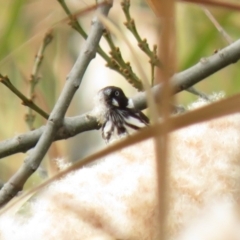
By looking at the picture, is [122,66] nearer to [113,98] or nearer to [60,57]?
[113,98]

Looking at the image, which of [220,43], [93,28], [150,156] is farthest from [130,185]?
[220,43]

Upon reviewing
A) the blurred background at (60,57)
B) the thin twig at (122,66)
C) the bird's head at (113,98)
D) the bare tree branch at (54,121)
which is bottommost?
the bare tree branch at (54,121)

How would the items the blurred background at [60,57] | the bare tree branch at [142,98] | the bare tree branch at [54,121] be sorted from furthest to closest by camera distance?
1. the blurred background at [60,57]
2. the bare tree branch at [142,98]
3. the bare tree branch at [54,121]

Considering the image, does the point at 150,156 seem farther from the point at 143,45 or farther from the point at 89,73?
the point at 89,73

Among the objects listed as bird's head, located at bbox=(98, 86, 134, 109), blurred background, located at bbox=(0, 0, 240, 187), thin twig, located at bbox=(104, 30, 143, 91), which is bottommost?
bird's head, located at bbox=(98, 86, 134, 109)

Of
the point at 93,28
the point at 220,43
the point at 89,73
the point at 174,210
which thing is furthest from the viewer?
the point at 89,73
